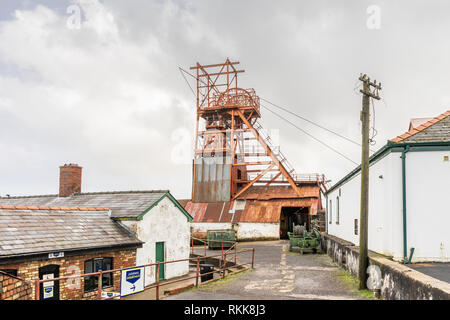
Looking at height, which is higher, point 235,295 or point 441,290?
point 441,290

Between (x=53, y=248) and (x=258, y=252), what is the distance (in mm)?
13060

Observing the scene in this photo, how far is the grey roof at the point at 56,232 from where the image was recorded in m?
11.1

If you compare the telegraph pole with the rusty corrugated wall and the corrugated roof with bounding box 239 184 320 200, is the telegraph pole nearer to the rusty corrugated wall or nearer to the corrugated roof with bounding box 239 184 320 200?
the corrugated roof with bounding box 239 184 320 200

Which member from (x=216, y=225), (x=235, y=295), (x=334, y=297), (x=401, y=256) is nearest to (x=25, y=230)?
(x=235, y=295)

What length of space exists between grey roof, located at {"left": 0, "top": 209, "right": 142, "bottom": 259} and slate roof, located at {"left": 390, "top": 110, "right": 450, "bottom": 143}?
10.4 meters

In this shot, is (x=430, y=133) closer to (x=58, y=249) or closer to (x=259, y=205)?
(x=58, y=249)

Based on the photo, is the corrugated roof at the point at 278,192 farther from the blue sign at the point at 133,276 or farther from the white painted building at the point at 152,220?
the blue sign at the point at 133,276

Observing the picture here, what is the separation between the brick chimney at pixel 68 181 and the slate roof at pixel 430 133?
17.7 metres

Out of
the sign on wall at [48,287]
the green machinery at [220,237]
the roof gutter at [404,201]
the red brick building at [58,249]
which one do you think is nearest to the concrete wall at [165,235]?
the red brick building at [58,249]

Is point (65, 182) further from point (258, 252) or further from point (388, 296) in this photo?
point (388, 296)

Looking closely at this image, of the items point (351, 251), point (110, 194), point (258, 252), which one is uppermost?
point (110, 194)

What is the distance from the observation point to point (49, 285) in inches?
465

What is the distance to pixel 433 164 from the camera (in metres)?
10.9

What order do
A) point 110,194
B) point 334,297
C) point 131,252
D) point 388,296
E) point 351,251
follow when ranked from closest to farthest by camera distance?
point 388,296
point 334,297
point 351,251
point 131,252
point 110,194
